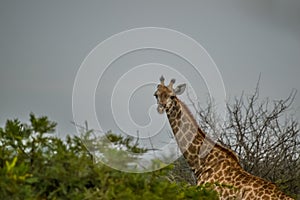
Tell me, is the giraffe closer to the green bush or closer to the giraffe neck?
the giraffe neck

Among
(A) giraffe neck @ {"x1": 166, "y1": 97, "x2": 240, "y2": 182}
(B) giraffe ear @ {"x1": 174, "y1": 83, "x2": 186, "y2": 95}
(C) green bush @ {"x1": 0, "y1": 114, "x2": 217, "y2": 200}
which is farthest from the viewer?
(B) giraffe ear @ {"x1": 174, "y1": 83, "x2": 186, "y2": 95}

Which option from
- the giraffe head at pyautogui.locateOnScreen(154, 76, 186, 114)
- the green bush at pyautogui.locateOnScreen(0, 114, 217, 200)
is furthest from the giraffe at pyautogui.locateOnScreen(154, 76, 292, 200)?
the green bush at pyautogui.locateOnScreen(0, 114, 217, 200)


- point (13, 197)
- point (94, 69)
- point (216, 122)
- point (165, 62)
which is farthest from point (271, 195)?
point (13, 197)

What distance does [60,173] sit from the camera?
194 centimetres

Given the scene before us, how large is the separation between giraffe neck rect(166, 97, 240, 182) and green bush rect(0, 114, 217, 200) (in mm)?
4784

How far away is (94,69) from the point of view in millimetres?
3518

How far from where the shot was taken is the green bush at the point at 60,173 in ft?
6.04

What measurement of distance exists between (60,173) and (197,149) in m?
5.33

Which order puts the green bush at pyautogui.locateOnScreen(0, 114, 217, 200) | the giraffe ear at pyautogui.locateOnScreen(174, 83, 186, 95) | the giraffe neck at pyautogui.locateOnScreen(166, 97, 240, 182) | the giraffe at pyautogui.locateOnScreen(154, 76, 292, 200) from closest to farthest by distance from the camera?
the green bush at pyautogui.locateOnScreen(0, 114, 217, 200), the giraffe at pyautogui.locateOnScreen(154, 76, 292, 200), the giraffe neck at pyautogui.locateOnScreen(166, 97, 240, 182), the giraffe ear at pyautogui.locateOnScreen(174, 83, 186, 95)

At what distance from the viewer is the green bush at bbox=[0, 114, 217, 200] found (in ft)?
6.04

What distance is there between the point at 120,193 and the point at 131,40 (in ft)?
9.35

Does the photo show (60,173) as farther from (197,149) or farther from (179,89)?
(179,89)

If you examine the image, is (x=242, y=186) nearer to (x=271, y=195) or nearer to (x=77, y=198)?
(x=271, y=195)

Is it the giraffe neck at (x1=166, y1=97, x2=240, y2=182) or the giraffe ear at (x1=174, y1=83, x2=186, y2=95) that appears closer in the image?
the giraffe neck at (x1=166, y1=97, x2=240, y2=182)
